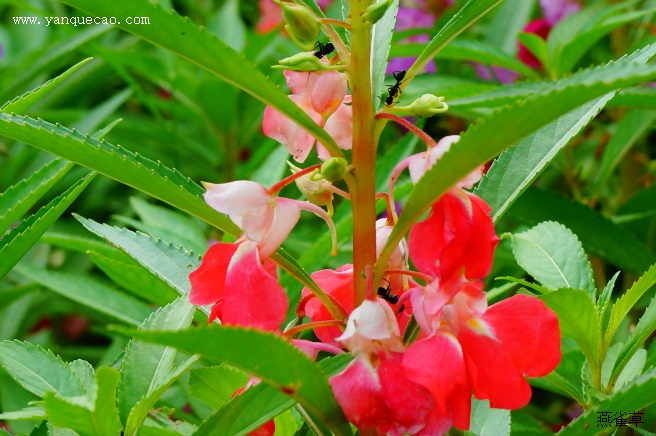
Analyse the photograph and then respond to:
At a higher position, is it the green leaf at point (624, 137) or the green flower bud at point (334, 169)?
the green flower bud at point (334, 169)

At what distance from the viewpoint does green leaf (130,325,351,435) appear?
512 millimetres

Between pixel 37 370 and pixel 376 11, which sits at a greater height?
pixel 376 11

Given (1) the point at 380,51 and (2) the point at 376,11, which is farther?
(1) the point at 380,51

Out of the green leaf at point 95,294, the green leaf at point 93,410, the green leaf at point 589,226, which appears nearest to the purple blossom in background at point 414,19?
the green leaf at point 589,226

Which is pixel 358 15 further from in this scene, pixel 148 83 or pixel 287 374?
pixel 148 83

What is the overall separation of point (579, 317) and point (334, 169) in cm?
30

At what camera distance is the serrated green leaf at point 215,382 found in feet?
2.57

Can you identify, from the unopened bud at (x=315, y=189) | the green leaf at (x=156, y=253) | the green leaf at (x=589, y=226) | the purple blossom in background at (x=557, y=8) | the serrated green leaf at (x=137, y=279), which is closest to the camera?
the unopened bud at (x=315, y=189)

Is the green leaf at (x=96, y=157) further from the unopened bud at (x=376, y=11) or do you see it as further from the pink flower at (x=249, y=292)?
the unopened bud at (x=376, y=11)

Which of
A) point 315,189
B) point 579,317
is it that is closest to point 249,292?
point 315,189

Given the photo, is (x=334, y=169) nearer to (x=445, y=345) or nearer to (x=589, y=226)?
(x=445, y=345)

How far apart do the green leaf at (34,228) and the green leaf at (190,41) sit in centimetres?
22

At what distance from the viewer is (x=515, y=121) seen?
0.56m

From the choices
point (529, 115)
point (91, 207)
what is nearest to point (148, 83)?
point (91, 207)
